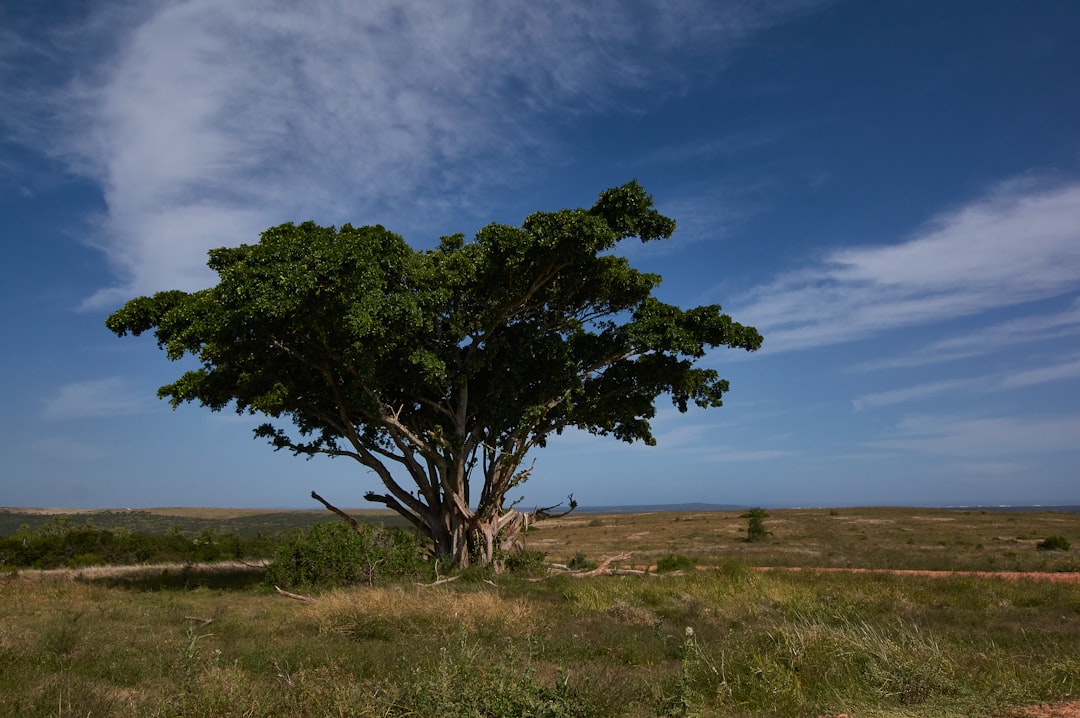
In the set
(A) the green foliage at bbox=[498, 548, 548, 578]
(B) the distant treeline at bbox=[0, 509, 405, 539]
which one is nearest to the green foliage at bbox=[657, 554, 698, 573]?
(A) the green foliage at bbox=[498, 548, 548, 578]

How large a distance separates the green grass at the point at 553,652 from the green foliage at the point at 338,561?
2.10 metres

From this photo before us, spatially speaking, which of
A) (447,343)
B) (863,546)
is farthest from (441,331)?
(863,546)

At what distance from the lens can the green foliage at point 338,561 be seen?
1809 cm

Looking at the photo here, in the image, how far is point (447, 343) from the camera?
19938mm

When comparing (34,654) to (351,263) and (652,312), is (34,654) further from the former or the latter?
(652,312)

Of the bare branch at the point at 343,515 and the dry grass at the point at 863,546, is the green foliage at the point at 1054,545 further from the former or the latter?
the bare branch at the point at 343,515

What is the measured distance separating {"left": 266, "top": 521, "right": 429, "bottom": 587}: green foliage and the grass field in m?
1.12

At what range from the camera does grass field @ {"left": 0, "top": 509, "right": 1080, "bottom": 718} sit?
20.3 feet

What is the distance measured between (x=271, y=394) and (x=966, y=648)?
1535cm

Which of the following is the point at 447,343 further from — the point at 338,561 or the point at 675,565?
the point at 675,565

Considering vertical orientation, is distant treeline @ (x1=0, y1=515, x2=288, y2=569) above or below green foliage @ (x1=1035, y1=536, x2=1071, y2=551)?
above

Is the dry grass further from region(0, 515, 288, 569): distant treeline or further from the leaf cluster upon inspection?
region(0, 515, 288, 569): distant treeline

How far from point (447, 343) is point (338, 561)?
6994 mm

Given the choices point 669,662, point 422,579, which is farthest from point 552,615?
point 422,579
